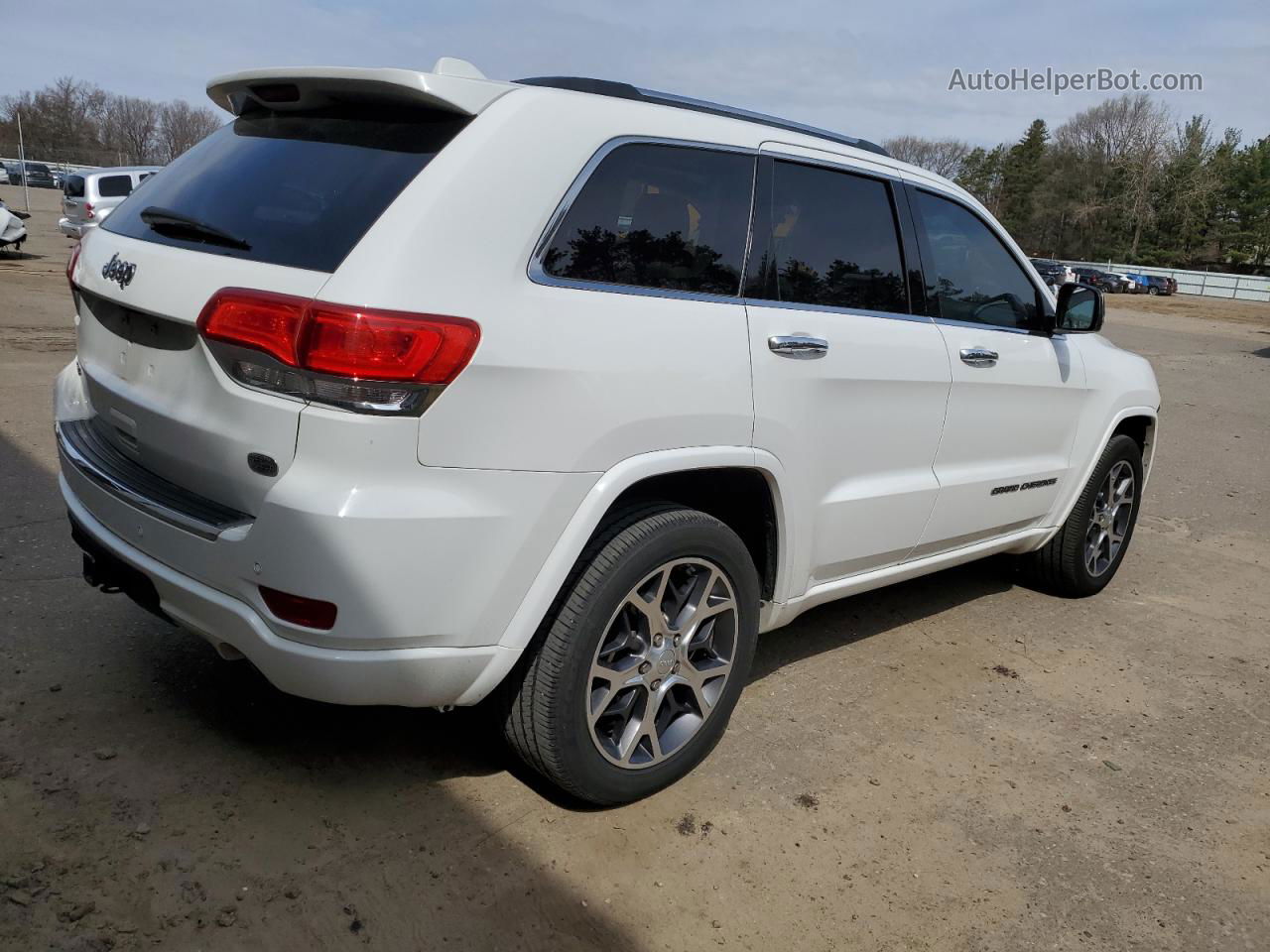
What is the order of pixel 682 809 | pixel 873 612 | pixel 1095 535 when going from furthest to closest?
1. pixel 1095 535
2. pixel 873 612
3. pixel 682 809

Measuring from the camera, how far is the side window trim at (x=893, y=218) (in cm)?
303

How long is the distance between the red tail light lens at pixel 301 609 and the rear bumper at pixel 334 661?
2.3 inches

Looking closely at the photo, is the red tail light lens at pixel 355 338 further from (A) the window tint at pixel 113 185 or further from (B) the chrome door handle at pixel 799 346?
(A) the window tint at pixel 113 185

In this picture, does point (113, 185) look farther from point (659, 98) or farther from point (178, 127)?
point (178, 127)

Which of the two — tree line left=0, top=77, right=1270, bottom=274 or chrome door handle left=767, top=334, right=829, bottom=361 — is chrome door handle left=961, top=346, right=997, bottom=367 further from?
tree line left=0, top=77, right=1270, bottom=274

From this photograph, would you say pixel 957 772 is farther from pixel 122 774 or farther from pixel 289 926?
pixel 122 774

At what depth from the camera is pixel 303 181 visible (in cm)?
252

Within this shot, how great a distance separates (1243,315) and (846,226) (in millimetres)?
40797

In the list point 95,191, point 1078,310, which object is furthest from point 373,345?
point 95,191

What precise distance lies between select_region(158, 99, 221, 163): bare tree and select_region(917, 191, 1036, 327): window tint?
258 feet

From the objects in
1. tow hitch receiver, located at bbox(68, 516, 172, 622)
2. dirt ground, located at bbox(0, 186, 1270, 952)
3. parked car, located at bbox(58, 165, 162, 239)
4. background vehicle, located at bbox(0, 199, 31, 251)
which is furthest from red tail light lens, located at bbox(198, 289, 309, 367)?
parked car, located at bbox(58, 165, 162, 239)

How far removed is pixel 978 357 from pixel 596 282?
186cm

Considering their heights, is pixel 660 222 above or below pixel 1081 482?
above

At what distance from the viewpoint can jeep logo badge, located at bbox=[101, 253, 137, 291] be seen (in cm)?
263
